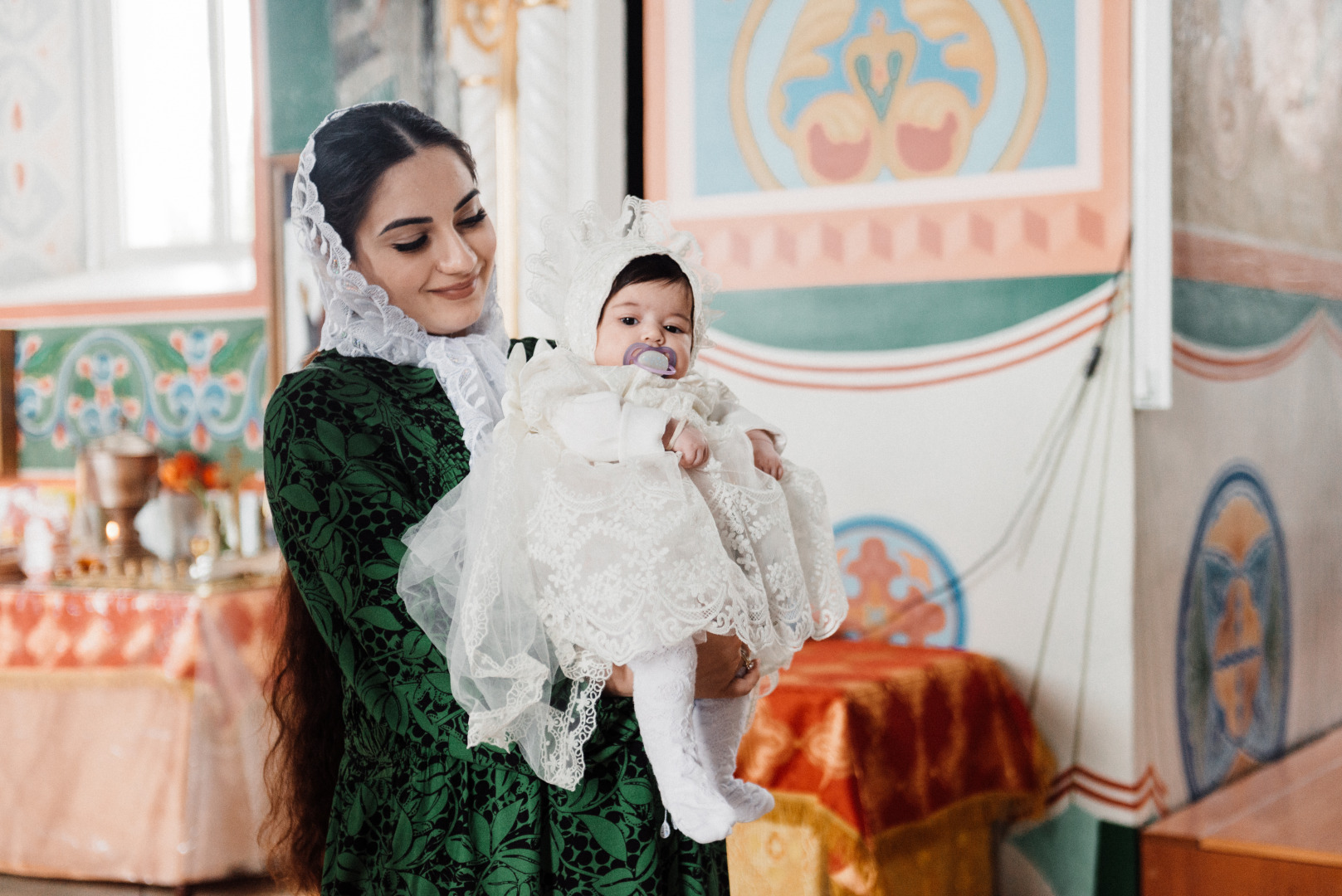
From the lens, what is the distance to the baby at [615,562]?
57.8 inches

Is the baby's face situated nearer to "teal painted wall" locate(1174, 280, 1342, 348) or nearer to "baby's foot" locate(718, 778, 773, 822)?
"baby's foot" locate(718, 778, 773, 822)

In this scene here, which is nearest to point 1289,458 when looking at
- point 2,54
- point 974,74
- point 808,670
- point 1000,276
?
A: point 1000,276

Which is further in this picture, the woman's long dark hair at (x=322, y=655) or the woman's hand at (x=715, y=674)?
the woman's long dark hair at (x=322, y=655)

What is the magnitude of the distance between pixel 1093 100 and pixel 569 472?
2405 millimetres

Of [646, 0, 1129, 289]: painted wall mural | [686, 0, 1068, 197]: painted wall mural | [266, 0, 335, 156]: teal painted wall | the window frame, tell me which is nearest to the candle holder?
the window frame

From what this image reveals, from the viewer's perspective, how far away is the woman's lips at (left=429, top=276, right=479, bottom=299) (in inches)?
70.9

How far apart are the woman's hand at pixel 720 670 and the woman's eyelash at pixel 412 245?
0.68m

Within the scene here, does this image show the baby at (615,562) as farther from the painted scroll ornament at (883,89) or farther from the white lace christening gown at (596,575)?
the painted scroll ornament at (883,89)

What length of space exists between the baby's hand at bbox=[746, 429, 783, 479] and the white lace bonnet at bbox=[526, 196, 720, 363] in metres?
0.14

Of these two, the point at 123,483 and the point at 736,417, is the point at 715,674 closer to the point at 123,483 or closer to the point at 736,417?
the point at 736,417

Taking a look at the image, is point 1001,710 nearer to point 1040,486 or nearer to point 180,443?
point 1040,486

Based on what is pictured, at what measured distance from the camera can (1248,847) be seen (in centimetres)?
326

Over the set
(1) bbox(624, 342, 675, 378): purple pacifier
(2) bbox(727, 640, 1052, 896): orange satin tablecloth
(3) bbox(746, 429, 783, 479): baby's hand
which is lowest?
(2) bbox(727, 640, 1052, 896): orange satin tablecloth

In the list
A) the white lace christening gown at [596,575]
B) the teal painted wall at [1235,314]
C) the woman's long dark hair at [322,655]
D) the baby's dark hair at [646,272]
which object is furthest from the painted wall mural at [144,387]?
the white lace christening gown at [596,575]
